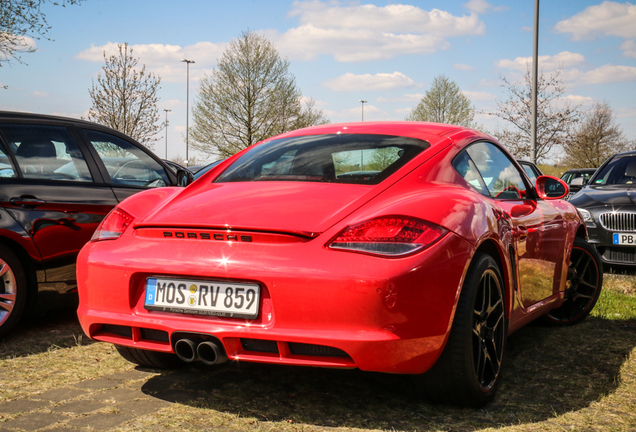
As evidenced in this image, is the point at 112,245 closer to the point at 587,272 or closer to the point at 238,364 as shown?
the point at 238,364

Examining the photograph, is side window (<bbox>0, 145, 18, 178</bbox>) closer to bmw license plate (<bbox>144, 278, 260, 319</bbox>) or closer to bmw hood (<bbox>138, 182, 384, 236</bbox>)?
bmw hood (<bbox>138, 182, 384, 236</bbox>)

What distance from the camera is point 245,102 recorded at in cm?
3900

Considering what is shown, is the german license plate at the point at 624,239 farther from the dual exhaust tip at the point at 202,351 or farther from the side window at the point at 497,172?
the dual exhaust tip at the point at 202,351

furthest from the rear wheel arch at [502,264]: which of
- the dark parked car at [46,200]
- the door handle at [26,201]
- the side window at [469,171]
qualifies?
the door handle at [26,201]

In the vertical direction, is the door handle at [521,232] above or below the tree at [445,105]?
below

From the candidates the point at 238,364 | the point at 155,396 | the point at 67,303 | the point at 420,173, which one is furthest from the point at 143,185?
the point at 420,173

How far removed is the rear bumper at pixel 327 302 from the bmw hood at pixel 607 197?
595cm

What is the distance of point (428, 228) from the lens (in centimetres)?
267

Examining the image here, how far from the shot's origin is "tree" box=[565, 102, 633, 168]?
46.9m

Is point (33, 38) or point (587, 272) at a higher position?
point (33, 38)

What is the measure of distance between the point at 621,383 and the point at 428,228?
1716 millimetres

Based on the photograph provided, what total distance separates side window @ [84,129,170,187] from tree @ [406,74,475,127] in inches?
1703

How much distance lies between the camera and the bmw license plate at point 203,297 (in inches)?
103

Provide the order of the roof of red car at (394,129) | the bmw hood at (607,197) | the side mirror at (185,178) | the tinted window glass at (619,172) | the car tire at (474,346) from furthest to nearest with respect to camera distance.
Answer: the tinted window glass at (619,172), the bmw hood at (607,197), the side mirror at (185,178), the roof of red car at (394,129), the car tire at (474,346)
